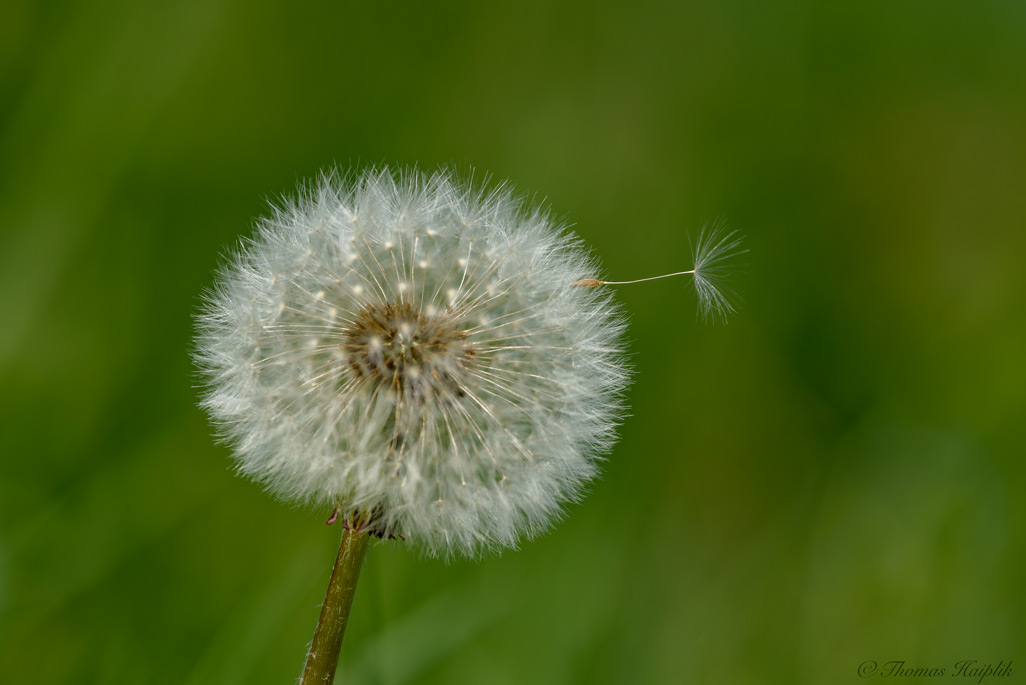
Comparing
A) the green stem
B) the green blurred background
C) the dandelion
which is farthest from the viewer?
the green blurred background

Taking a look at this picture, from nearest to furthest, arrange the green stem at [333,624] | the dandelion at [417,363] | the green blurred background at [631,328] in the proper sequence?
1. the green stem at [333,624]
2. the dandelion at [417,363]
3. the green blurred background at [631,328]

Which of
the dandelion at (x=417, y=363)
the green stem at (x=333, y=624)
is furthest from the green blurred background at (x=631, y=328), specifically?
the green stem at (x=333, y=624)

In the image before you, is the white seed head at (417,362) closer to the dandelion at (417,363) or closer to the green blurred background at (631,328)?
the dandelion at (417,363)

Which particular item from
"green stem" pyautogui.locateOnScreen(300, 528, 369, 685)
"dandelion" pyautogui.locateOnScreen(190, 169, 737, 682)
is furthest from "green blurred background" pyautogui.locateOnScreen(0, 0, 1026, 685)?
"green stem" pyautogui.locateOnScreen(300, 528, 369, 685)

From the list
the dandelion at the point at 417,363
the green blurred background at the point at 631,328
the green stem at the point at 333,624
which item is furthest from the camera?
the green blurred background at the point at 631,328

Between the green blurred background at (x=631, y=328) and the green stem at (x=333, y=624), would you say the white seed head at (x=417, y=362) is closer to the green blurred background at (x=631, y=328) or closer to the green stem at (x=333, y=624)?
the green stem at (x=333, y=624)

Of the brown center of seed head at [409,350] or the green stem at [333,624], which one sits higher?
the brown center of seed head at [409,350]

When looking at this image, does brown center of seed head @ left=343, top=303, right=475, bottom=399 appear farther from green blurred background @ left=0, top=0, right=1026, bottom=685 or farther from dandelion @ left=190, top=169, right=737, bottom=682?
green blurred background @ left=0, top=0, right=1026, bottom=685

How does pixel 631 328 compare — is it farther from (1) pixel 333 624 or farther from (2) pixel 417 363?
(1) pixel 333 624

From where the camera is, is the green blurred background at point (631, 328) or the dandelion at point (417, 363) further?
the green blurred background at point (631, 328)
